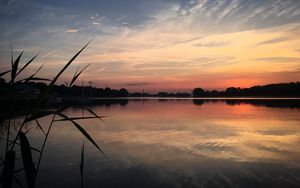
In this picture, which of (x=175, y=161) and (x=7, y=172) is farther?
(x=175, y=161)

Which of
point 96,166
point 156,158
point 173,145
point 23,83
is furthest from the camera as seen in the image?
point 173,145

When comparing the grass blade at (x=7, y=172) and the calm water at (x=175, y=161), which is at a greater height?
the grass blade at (x=7, y=172)

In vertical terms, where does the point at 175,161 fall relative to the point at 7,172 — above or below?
below

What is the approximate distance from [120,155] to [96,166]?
2.54 m

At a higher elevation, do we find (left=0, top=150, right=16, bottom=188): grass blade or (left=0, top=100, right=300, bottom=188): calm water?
(left=0, top=150, right=16, bottom=188): grass blade

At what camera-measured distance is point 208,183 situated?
9.86 m

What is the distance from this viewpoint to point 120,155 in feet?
47.6

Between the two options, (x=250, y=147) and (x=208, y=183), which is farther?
(x=250, y=147)

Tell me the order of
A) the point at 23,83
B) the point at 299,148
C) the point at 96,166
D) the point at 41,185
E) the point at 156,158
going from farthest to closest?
the point at 299,148
the point at 156,158
the point at 96,166
the point at 41,185
the point at 23,83

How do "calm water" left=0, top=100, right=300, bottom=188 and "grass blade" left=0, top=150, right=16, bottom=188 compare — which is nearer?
"grass blade" left=0, top=150, right=16, bottom=188

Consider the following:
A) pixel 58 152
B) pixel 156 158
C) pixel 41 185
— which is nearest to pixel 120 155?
pixel 156 158

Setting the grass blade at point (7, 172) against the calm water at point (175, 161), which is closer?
the grass blade at point (7, 172)

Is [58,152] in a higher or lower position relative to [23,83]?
lower

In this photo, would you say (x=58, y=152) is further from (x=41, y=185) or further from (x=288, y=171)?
(x=288, y=171)
